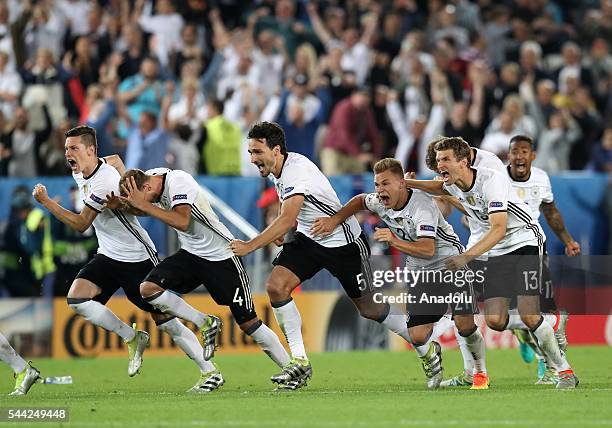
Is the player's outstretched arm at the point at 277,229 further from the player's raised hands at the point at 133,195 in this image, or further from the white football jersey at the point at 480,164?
the white football jersey at the point at 480,164

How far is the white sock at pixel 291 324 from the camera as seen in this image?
13109mm

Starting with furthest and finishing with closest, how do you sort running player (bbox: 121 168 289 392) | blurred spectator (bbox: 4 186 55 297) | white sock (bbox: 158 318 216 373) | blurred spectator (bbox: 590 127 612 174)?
blurred spectator (bbox: 590 127 612 174)
blurred spectator (bbox: 4 186 55 297)
white sock (bbox: 158 318 216 373)
running player (bbox: 121 168 289 392)

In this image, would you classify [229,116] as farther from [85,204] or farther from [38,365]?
[85,204]

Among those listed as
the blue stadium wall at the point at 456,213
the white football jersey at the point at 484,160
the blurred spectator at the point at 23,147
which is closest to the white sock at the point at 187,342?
the white football jersey at the point at 484,160

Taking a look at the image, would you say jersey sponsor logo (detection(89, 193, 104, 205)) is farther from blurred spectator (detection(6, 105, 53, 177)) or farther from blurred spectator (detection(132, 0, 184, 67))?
blurred spectator (detection(132, 0, 184, 67))

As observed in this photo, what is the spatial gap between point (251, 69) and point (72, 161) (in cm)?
957

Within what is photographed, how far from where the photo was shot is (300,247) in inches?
521

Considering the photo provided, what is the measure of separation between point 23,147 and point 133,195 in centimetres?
833

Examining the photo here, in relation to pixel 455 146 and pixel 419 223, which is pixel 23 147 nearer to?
pixel 419 223

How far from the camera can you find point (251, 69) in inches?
896

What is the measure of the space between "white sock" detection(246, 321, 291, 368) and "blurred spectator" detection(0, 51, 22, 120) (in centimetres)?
941

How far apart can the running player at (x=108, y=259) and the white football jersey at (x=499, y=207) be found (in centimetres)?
289

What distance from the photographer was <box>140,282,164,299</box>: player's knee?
1304 centimetres

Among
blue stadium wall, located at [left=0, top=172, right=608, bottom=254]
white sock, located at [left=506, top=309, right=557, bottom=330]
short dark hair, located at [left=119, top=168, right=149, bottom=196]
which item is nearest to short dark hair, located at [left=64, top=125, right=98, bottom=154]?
short dark hair, located at [left=119, top=168, right=149, bottom=196]
